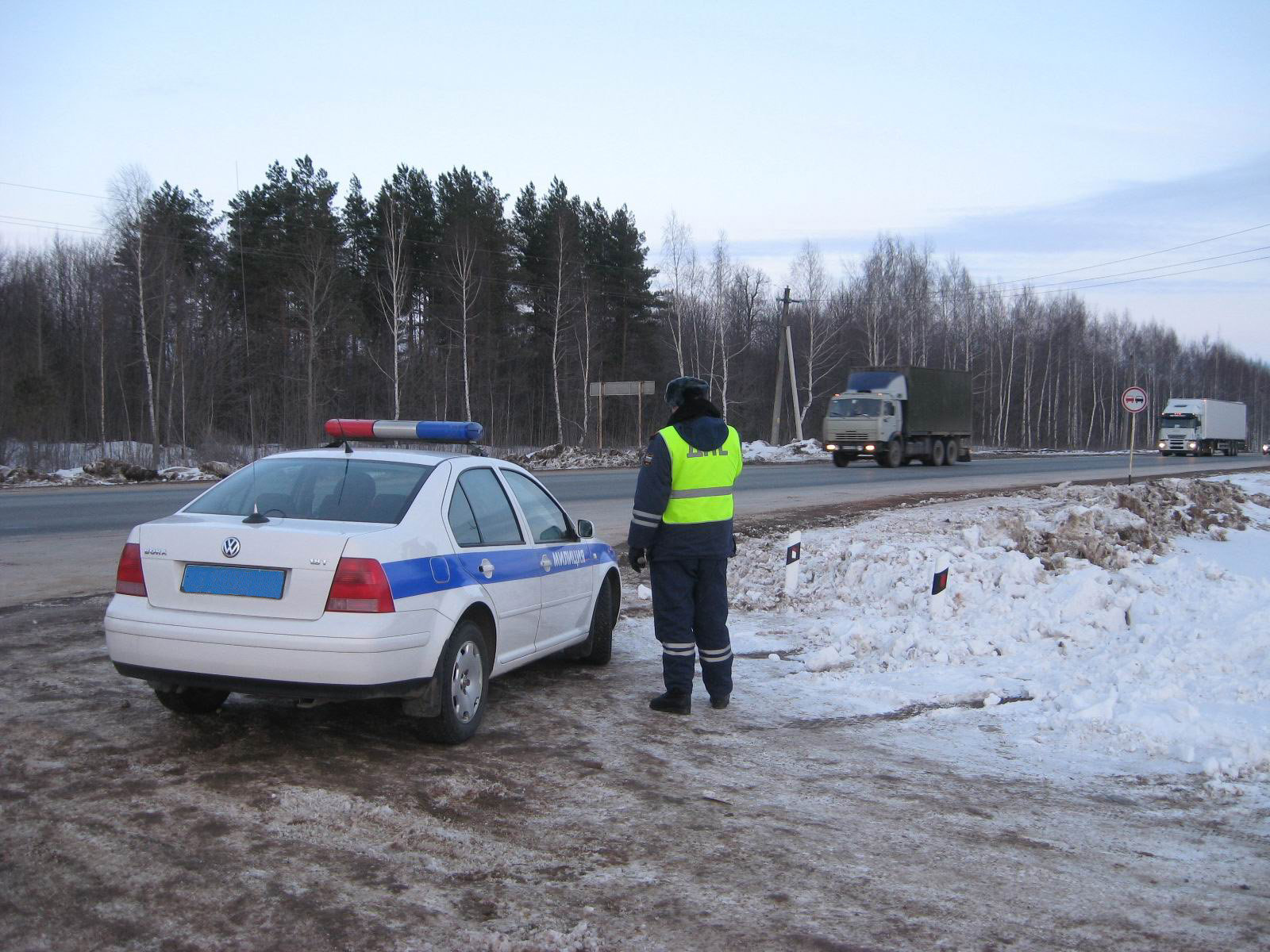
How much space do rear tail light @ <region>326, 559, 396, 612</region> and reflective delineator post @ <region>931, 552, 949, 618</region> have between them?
5.05m

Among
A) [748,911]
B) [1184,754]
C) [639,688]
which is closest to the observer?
[748,911]

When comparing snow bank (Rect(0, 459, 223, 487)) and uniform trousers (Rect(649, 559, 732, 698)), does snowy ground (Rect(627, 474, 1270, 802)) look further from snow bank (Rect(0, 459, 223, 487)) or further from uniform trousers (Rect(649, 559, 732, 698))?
snow bank (Rect(0, 459, 223, 487))

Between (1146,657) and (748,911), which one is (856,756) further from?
(1146,657)

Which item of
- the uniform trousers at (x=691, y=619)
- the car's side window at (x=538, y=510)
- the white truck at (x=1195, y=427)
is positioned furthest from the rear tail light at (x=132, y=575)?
the white truck at (x=1195, y=427)

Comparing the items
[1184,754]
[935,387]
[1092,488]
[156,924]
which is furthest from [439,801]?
[935,387]

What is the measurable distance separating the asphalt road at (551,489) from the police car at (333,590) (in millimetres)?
4999

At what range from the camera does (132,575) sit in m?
5.05

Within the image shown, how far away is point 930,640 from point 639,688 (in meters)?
2.34

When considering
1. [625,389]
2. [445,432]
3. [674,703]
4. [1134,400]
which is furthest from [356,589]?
[625,389]

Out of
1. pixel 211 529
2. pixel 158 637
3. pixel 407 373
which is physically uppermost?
pixel 407 373

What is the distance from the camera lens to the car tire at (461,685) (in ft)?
16.8

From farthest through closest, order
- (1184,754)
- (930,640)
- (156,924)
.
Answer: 1. (930,640)
2. (1184,754)
3. (156,924)

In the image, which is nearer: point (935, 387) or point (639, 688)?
point (639, 688)

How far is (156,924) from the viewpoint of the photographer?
321cm
